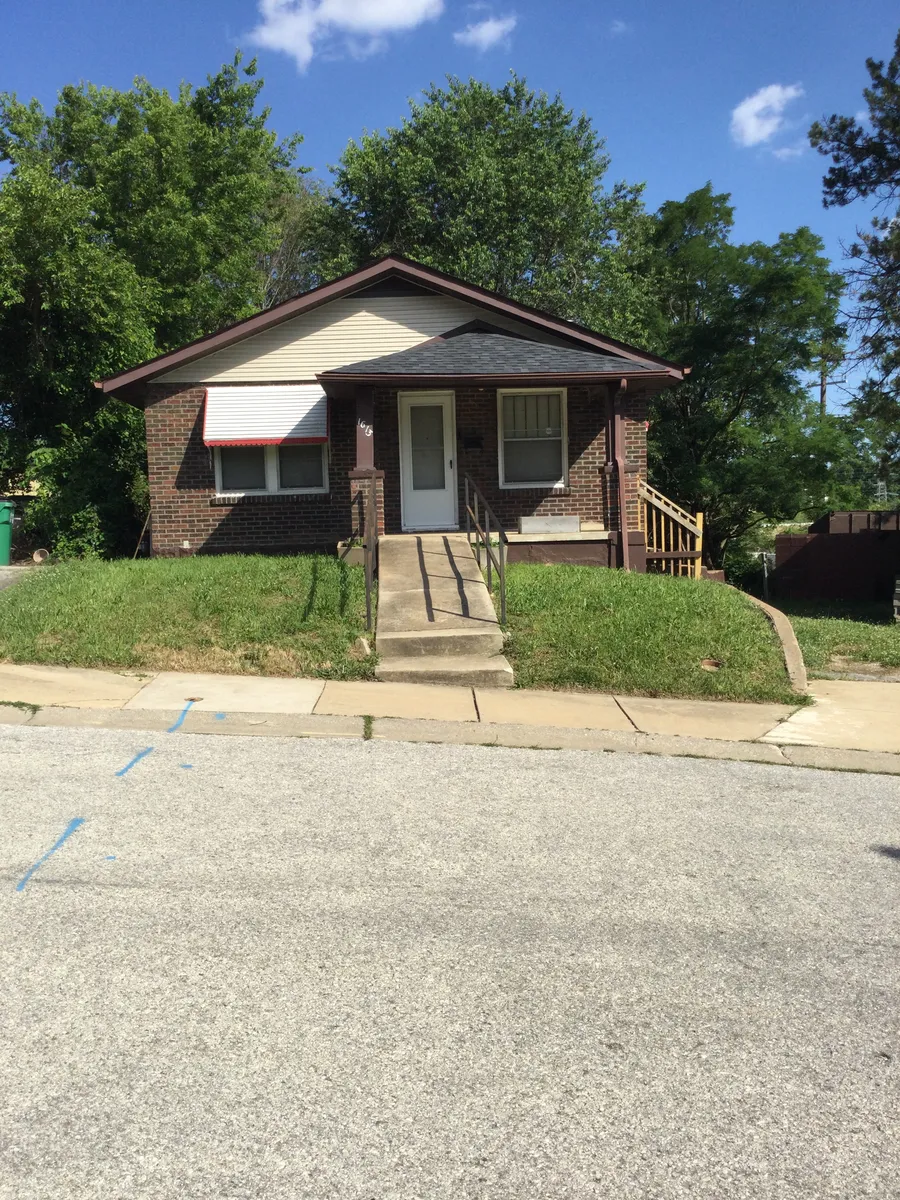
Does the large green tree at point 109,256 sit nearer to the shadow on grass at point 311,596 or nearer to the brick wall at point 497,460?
the brick wall at point 497,460

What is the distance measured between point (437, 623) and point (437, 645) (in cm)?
53

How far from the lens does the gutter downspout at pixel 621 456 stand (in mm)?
13430

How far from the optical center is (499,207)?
28578 mm

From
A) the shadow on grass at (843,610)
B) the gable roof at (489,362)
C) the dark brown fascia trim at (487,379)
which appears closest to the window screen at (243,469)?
the gable roof at (489,362)

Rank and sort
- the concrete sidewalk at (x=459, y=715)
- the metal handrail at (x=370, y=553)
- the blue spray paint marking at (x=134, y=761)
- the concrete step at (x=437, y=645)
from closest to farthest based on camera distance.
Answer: the blue spray paint marking at (x=134, y=761) < the concrete sidewalk at (x=459, y=715) < the concrete step at (x=437, y=645) < the metal handrail at (x=370, y=553)

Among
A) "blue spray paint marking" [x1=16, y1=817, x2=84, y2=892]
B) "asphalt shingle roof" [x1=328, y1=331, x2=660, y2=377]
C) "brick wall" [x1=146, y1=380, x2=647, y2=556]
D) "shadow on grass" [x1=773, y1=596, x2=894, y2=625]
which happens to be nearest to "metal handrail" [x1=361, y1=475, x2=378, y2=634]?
"asphalt shingle roof" [x1=328, y1=331, x2=660, y2=377]

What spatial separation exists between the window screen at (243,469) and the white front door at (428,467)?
7.36 feet

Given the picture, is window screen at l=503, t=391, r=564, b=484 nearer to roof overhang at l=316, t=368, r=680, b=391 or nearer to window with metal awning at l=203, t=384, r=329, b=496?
roof overhang at l=316, t=368, r=680, b=391

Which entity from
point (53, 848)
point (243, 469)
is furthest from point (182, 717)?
point (243, 469)

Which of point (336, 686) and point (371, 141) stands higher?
A: point (371, 141)

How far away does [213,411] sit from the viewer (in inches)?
555

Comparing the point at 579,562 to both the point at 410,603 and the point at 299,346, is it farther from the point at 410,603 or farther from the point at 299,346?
the point at 299,346

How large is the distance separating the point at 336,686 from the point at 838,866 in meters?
4.64

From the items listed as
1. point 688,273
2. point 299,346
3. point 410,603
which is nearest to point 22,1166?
point 410,603
